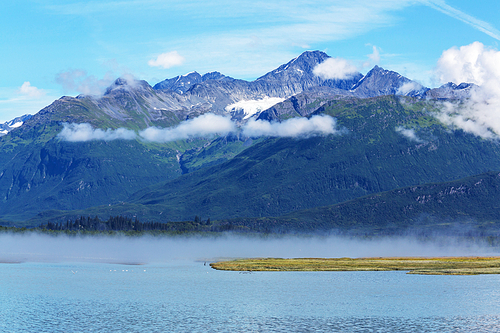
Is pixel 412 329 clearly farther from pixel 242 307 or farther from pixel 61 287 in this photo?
pixel 61 287

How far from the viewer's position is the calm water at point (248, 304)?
93062 millimetres

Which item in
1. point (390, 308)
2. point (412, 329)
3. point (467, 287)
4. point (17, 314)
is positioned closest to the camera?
point (412, 329)

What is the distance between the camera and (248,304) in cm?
11694

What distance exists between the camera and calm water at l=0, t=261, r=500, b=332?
93.1 meters

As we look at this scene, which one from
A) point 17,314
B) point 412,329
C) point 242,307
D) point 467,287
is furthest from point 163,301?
point 467,287

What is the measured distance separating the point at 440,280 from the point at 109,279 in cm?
9478

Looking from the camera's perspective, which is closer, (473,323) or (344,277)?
(473,323)

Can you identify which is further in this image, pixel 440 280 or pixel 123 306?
pixel 440 280

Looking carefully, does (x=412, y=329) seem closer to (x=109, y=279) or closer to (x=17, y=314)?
(x=17, y=314)

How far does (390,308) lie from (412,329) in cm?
2250

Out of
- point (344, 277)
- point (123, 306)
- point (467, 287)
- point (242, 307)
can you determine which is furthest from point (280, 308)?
point (344, 277)

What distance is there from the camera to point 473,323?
94.7 metres

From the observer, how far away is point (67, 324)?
93250 millimetres

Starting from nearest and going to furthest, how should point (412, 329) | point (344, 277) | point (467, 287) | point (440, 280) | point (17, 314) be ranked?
point (412, 329) < point (17, 314) < point (467, 287) < point (440, 280) < point (344, 277)
